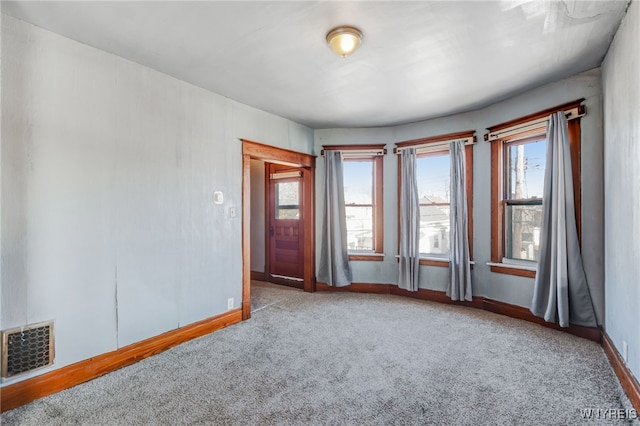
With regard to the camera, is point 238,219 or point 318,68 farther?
point 238,219

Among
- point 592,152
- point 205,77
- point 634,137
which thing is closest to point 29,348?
point 205,77

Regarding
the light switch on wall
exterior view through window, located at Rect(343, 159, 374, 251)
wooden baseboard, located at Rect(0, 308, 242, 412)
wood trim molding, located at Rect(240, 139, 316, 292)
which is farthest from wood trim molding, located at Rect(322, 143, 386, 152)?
wooden baseboard, located at Rect(0, 308, 242, 412)

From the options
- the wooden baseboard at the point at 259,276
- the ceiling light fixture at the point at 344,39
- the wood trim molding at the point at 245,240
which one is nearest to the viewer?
the ceiling light fixture at the point at 344,39

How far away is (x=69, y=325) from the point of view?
2.32m

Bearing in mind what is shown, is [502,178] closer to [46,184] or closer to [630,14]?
[630,14]

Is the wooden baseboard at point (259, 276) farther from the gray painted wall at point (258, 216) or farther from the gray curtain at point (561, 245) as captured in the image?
the gray curtain at point (561, 245)

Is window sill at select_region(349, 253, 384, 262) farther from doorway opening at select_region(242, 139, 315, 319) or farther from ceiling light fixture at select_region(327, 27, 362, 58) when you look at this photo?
ceiling light fixture at select_region(327, 27, 362, 58)

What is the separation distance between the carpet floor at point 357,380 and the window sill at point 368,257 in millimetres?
1425

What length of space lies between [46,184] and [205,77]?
163cm

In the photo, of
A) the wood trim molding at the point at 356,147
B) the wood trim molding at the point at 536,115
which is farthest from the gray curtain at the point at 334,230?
the wood trim molding at the point at 536,115

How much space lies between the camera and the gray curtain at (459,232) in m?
4.03

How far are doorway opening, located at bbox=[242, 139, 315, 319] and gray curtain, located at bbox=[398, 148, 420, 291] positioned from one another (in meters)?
1.40

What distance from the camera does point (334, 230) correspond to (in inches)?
190

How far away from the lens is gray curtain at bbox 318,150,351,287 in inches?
190
